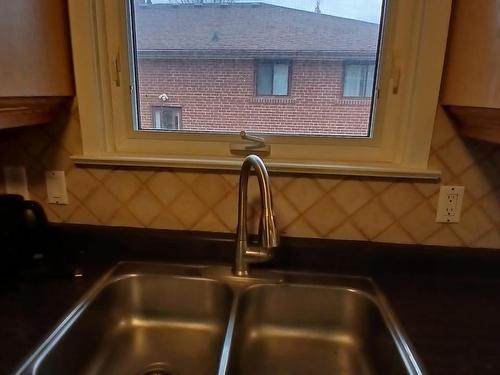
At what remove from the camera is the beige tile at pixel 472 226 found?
0.96 metres

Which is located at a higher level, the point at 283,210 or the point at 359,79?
the point at 359,79

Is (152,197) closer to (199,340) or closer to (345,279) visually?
(199,340)

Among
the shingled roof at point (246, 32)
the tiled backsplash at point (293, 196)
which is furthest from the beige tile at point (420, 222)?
the shingled roof at point (246, 32)

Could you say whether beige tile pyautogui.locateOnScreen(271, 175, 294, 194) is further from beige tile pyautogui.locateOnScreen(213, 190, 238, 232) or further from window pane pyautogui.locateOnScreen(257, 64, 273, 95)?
window pane pyautogui.locateOnScreen(257, 64, 273, 95)

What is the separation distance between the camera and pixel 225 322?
0.92m

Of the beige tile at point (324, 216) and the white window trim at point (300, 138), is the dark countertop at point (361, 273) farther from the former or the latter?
the white window trim at point (300, 138)

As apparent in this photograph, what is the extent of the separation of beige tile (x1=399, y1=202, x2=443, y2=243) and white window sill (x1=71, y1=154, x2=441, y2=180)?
101 millimetres

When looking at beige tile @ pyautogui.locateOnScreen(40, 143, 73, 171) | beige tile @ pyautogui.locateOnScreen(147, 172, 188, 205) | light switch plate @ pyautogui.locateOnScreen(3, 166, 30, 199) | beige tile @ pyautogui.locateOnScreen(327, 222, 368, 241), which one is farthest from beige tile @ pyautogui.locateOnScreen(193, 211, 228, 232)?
light switch plate @ pyautogui.locateOnScreen(3, 166, 30, 199)

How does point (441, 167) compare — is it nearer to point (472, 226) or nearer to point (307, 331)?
point (472, 226)

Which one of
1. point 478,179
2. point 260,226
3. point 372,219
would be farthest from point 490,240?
point 260,226

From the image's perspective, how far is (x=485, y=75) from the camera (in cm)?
70

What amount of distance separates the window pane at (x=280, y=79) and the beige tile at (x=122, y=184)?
0.50 meters

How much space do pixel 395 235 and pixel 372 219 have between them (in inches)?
3.3

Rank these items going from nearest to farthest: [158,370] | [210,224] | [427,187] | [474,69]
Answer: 1. [474,69]
2. [158,370]
3. [427,187]
4. [210,224]
